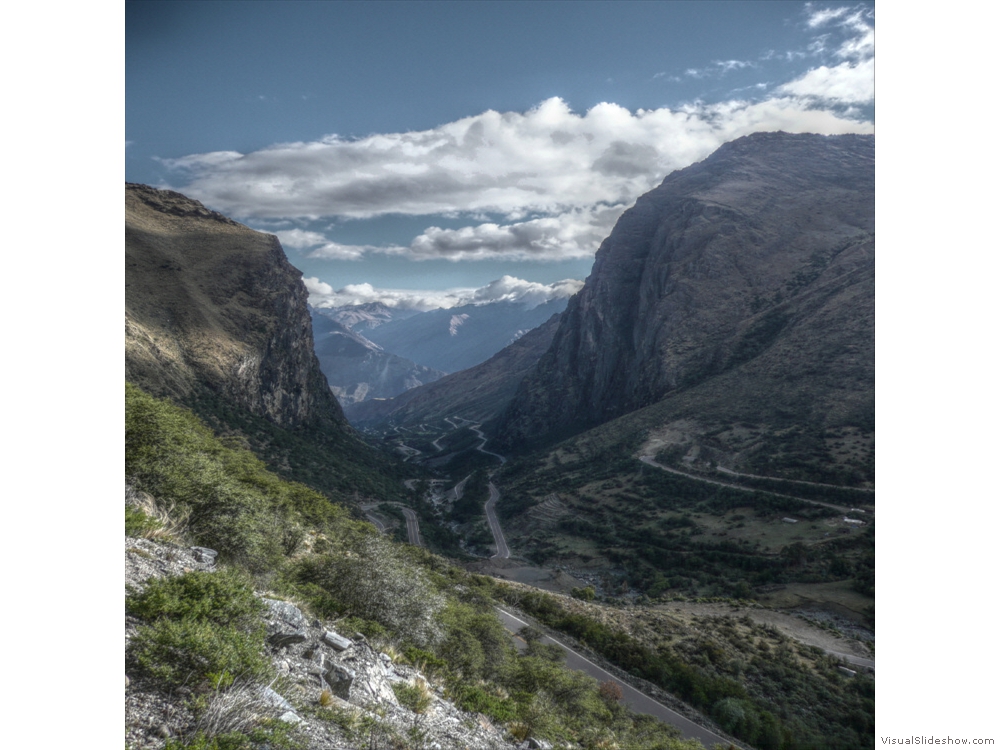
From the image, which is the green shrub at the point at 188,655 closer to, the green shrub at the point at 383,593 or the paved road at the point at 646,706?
the green shrub at the point at 383,593

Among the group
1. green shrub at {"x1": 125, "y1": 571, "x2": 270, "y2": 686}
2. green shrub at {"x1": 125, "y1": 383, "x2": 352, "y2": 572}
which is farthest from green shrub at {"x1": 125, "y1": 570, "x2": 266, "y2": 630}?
green shrub at {"x1": 125, "y1": 383, "x2": 352, "y2": 572}

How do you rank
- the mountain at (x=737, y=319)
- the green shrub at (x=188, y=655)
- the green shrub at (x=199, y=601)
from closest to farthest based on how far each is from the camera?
the green shrub at (x=188, y=655)
the green shrub at (x=199, y=601)
the mountain at (x=737, y=319)

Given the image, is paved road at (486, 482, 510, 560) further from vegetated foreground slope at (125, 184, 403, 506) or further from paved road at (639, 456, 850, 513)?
paved road at (639, 456, 850, 513)

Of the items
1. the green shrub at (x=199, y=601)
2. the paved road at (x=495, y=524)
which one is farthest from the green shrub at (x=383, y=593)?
the paved road at (x=495, y=524)

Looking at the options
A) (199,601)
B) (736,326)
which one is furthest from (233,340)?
(736,326)

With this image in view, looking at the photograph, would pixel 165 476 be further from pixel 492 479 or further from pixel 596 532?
pixel 492 479
